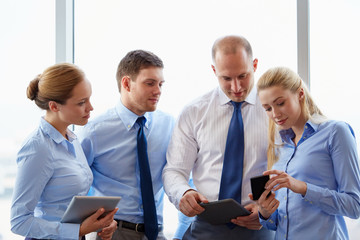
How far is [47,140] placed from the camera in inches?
84.7

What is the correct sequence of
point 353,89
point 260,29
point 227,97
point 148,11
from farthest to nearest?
point 148,11 → point 260,29 → point 353,89 → point 227,97

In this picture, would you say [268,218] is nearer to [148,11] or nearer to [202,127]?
[202,127]

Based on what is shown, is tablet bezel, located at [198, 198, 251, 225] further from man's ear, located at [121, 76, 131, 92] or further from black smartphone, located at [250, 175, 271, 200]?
man's ear, located at [121, 76, 131, 92]

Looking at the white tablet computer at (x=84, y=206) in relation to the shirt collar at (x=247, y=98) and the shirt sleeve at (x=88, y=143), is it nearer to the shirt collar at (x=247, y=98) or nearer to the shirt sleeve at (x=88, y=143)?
the shirt sleeve at (x=88, y=143)

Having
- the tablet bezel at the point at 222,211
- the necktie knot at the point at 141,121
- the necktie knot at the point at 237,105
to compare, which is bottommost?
the tablet bezel at the point at 222,211

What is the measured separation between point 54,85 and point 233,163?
106 cm

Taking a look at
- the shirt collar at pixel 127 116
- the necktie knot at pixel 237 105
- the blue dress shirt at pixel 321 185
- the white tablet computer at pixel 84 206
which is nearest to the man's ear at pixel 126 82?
the shirt collar at pixel 127 116

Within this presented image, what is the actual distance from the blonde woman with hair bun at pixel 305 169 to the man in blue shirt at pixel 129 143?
2.37ft

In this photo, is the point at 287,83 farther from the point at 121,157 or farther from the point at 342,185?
the point at 121,157

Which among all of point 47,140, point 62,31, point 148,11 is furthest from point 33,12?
point 47,140

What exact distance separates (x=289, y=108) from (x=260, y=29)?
3.65ft

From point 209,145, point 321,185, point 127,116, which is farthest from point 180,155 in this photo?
point 321,185

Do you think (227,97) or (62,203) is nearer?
(62,203)

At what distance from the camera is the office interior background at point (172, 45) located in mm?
2912
